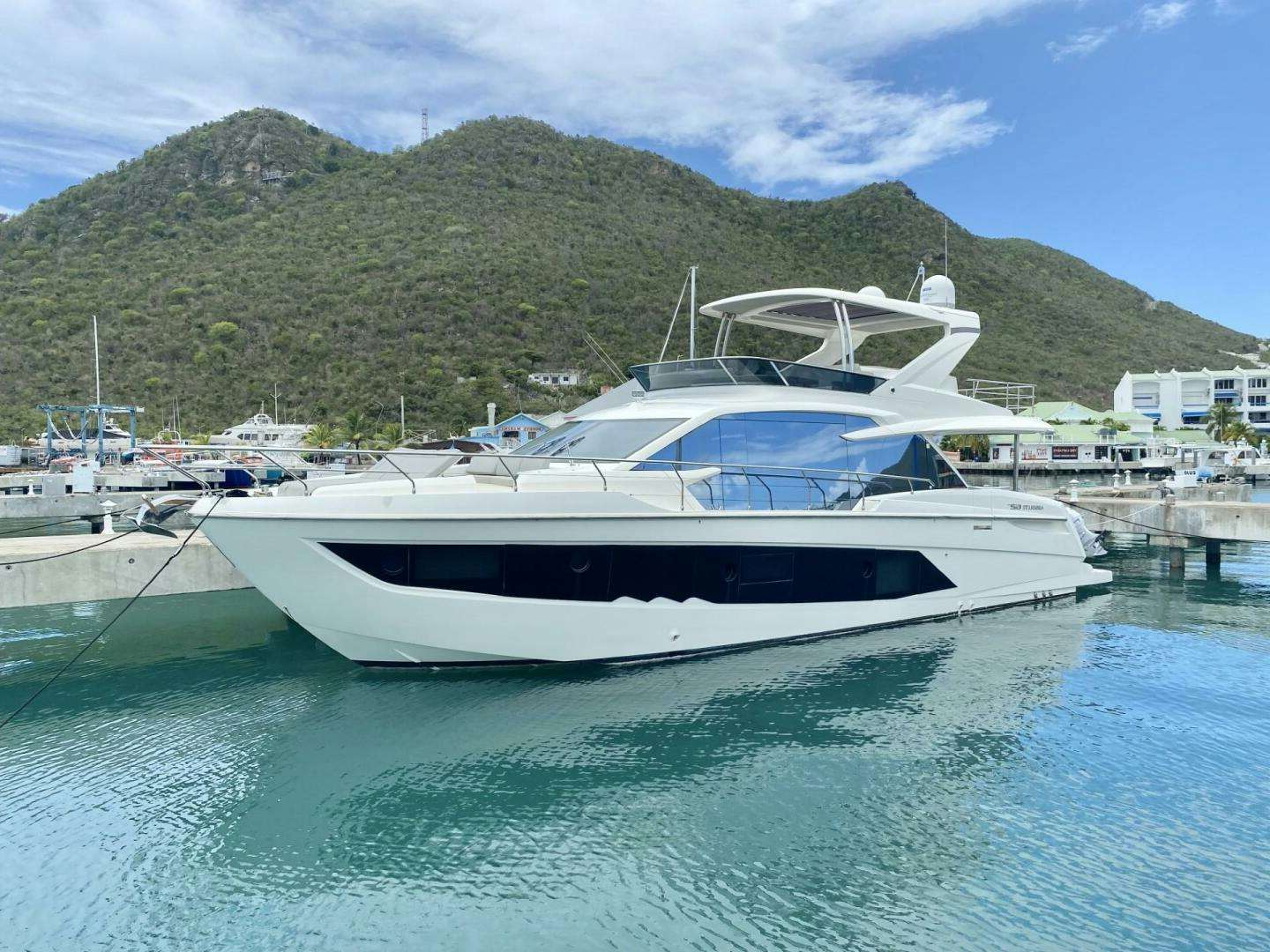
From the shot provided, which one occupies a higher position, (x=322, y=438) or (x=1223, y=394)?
(x=1223, y=394)

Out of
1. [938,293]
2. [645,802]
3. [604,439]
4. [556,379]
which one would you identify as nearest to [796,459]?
[604,439]

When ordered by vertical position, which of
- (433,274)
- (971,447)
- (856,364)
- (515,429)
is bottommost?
(971,447)

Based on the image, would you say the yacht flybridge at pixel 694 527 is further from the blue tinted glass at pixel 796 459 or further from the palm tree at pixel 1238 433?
the palm tree at pixel 1238 433

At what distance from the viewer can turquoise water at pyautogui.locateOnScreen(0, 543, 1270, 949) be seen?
13.8 ft

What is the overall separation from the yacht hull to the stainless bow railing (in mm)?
357

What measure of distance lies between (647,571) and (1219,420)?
77427mm

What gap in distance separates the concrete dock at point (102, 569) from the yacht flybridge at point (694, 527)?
3.03m

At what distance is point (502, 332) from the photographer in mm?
53219

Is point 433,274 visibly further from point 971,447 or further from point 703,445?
point 703,445

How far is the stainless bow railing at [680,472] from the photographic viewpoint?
7.31 m

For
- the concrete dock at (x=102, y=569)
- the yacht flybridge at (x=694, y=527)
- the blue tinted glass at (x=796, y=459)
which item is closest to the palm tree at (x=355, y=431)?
the concrete dock at (x=102, y=569)

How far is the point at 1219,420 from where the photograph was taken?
2655 inches

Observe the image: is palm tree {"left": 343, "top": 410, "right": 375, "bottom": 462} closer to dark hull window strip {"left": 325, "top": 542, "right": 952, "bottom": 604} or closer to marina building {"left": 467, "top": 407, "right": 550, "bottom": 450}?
marina building {"left": 467, "top": 407, "right": 550, "bottom": 450}

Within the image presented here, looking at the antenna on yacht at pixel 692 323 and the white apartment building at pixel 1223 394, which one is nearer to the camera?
the antenna on yacht at pixel 692 323
